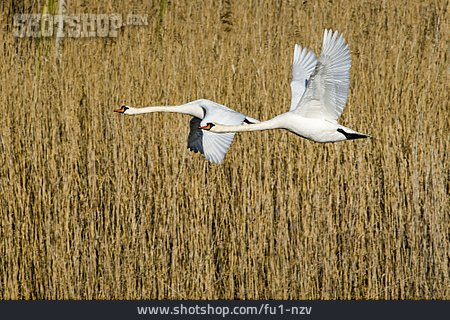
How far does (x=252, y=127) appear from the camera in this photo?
4836mm

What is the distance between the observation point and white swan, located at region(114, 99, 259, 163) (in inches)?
203

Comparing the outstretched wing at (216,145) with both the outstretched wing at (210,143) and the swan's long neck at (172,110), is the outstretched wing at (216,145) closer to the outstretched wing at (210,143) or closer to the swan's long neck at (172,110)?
the outstretched wing at (210,143)

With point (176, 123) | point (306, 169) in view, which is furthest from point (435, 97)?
point (176, 123)

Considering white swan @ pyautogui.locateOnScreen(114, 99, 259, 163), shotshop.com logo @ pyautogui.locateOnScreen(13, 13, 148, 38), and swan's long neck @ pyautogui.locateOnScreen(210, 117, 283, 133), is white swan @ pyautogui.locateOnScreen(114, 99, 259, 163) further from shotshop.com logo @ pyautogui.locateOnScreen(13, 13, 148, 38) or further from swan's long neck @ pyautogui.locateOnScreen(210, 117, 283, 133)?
shotshop.com logo @ pyautogui.locateOnScreen(13, 13, 148, 38)

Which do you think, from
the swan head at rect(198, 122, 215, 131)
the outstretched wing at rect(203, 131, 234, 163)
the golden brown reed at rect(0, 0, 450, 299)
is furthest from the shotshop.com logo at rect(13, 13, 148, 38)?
the swan head at rect(198, 122, 215, 131)

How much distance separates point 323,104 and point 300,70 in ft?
1.91

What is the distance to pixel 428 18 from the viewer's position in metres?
6.92

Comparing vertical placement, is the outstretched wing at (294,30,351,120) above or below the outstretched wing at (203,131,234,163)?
above

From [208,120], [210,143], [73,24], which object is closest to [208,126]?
[208,120]

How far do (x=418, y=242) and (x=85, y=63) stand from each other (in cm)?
219

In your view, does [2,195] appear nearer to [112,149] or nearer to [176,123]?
[112,149]

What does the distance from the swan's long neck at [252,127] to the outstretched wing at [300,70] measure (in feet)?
1.69

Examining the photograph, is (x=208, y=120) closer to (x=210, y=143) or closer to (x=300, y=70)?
(x=210, y=143)

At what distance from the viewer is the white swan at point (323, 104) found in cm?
474
